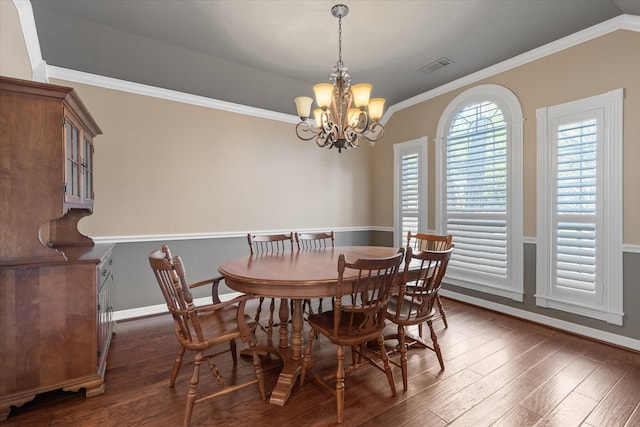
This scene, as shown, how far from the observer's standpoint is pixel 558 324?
304cm

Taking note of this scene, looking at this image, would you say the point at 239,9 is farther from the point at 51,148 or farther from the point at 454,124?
the point at 454,124

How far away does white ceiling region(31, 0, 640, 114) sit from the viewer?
2.54 meters

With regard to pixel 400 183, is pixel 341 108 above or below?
above

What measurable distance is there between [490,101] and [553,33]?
84 centimetres

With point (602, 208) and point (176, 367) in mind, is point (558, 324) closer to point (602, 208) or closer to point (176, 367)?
point (602, 208)

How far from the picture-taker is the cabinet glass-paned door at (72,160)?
2053 mm

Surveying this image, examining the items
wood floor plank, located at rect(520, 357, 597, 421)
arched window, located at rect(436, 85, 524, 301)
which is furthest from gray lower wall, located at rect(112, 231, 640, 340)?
wood floor plank, located at rect(520, 357, 597, 421)

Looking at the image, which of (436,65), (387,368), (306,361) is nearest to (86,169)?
(306,361)

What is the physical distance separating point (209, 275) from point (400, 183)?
314cm

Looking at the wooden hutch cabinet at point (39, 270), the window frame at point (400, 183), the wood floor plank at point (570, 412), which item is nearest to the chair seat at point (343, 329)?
the wood floor plank at point (570, 412)

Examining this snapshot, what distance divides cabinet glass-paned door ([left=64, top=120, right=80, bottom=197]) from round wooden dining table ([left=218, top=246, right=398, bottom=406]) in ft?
4.01

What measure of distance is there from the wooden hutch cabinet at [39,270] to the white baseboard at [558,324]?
3.82 metres

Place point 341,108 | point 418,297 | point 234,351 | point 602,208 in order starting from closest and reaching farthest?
point 418,297
point 234,351
point 341,108
point 602,208


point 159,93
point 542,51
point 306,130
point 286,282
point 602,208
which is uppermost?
point 542,51
